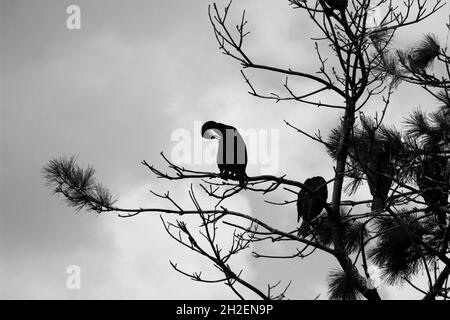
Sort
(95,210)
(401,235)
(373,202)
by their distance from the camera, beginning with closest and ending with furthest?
(373,202), (95,210), (401,235)

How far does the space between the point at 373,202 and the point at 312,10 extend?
1.07 meters

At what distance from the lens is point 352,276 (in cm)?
340

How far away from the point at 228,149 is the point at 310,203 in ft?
2.24

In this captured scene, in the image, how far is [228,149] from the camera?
4.02 metres

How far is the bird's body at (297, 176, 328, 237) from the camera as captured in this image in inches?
136

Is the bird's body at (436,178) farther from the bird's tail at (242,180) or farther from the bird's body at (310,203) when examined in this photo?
the bird's tail at (242,180)

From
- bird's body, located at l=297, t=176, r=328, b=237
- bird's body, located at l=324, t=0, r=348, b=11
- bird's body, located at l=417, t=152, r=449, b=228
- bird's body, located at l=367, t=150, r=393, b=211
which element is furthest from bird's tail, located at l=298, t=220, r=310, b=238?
bird's body, located at l=324, t=0, r=348, b=11

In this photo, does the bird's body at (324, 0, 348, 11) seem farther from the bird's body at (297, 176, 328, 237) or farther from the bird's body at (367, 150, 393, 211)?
the bird's body at (297, 176, 328, 237)

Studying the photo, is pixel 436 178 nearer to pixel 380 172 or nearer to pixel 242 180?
pixel 380 172

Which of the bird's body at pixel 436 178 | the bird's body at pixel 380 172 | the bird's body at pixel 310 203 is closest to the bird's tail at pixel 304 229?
the bird's body at pixel 310 203

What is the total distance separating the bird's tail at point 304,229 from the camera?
3.61 m

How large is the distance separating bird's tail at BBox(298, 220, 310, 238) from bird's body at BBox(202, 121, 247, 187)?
0.48 m
